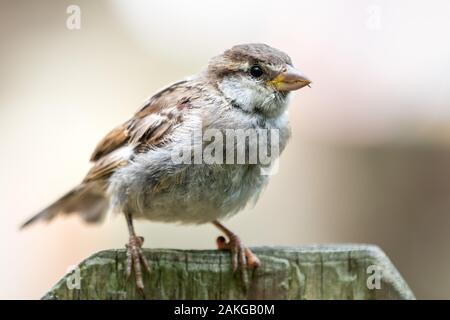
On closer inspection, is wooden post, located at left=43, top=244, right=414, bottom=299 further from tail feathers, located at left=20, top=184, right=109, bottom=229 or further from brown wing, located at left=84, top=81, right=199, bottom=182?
tail feathers, located at left=20, top=184, right=109, bottom=229

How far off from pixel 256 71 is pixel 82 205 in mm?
1205

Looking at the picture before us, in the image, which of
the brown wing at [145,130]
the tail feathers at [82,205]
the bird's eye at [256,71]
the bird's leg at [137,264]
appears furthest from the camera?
the tail feathers at [82,205]

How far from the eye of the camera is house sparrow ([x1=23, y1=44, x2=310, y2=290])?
3139mm

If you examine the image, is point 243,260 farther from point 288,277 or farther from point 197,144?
point 197,144

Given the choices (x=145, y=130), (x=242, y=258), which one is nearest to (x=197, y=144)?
(x=145, y=130)

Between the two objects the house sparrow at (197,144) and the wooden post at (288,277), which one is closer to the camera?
the wooden post at (288,277)

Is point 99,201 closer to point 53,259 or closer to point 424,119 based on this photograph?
point 53,259

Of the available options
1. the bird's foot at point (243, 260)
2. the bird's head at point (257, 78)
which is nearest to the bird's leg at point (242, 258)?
the bird's foot at point (243, 260)

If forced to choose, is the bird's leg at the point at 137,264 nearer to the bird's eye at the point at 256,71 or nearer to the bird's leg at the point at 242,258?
the bird's leg at the point at 242,258

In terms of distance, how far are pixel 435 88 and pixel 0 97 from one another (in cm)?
357

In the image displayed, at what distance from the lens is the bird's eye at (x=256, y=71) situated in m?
3.24

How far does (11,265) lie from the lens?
5.20m

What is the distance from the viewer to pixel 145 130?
3.41 metres

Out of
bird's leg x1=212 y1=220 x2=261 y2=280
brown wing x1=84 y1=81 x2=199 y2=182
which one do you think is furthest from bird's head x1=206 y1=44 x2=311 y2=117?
bird's leg x1=212 y1=220 x2=261 y2=280
